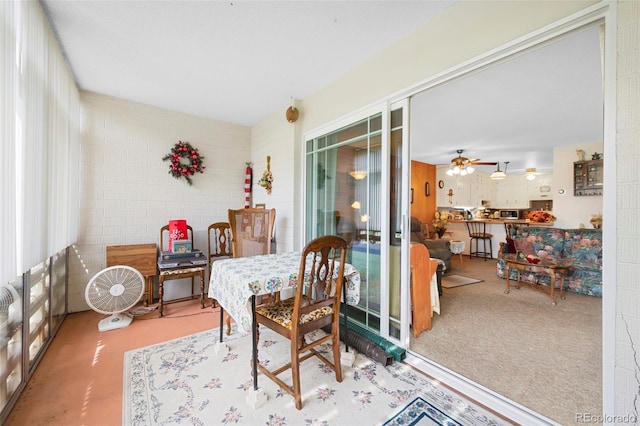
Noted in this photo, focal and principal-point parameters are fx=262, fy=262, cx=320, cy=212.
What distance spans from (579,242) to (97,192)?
689 cm

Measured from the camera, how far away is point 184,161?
12.4 feet

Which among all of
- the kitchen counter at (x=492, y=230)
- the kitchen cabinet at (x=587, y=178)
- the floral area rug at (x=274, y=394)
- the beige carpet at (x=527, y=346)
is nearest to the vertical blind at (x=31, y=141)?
the floral area rug at (x=274, y=394)

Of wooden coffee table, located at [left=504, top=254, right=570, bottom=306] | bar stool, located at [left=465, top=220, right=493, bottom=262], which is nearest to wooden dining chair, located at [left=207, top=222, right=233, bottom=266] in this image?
wooden coffee table, located at [left=504, top=254, right=570, bottom=306]

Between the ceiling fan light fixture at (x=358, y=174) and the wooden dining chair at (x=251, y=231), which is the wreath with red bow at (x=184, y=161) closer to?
the wooden dining chair at (x=251, y=231)

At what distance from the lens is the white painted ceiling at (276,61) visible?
1.91 metres

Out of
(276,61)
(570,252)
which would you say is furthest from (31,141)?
(570,252)

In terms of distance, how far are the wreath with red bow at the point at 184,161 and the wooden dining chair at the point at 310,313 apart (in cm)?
265

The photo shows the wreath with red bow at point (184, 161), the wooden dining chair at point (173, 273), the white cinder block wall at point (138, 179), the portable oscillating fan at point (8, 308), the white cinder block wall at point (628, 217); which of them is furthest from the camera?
the wreath with red bow at point (184, 161)

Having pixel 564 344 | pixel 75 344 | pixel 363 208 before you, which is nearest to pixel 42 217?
pixel 75 344

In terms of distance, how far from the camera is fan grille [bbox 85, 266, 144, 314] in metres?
2.63

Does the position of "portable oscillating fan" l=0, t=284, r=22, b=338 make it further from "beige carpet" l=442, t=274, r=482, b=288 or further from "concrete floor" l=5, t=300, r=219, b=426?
"beige carpet" l=442, t=274, r=482, b=288

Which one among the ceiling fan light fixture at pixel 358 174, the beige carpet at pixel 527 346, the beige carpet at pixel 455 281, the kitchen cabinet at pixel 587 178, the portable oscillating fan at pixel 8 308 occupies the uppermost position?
the kitchen cabinet at pixel 587 178

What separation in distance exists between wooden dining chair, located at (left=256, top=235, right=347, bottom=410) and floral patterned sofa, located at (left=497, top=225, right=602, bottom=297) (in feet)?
13.1

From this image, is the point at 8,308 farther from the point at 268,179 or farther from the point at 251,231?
the point at 268,179
